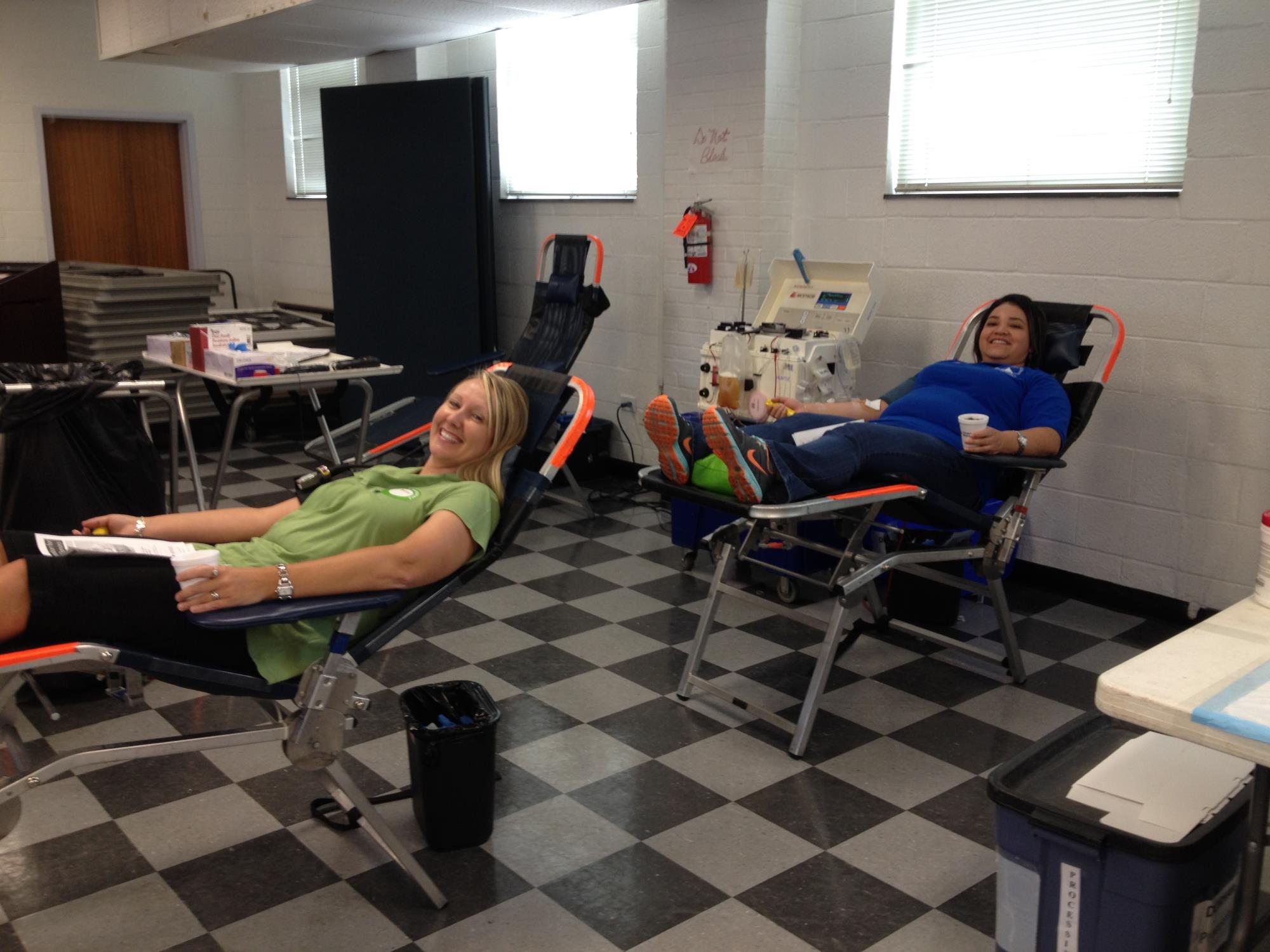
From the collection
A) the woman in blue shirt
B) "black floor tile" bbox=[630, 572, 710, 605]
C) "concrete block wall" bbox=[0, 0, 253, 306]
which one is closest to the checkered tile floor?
"black floor tile" bbox=[630, 572, 710, 605]

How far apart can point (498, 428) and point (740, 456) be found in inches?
25.0

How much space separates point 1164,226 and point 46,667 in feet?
11.1

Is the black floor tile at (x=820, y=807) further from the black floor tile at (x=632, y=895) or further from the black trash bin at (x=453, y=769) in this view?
the black trash bin at (x=453, y=769)

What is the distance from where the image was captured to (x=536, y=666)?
327 cm

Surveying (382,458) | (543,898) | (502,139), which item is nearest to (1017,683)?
(543,898)

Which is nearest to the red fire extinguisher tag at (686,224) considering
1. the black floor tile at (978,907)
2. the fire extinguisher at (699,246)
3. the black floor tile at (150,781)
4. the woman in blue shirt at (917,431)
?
the fire extinguisher at (699,246)

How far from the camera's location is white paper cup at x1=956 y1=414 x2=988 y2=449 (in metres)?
3.00

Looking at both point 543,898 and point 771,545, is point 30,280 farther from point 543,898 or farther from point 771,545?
point 543,898

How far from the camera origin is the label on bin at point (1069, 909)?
1.75 meters

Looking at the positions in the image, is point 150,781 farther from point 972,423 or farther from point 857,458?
point 972,423

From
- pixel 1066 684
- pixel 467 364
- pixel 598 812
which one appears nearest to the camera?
pixel 598 812

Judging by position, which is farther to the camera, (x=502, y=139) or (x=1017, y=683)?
(x=502, y=139)

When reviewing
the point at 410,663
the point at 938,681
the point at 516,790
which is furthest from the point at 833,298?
the point at 516,790

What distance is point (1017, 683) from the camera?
3.18 meters
